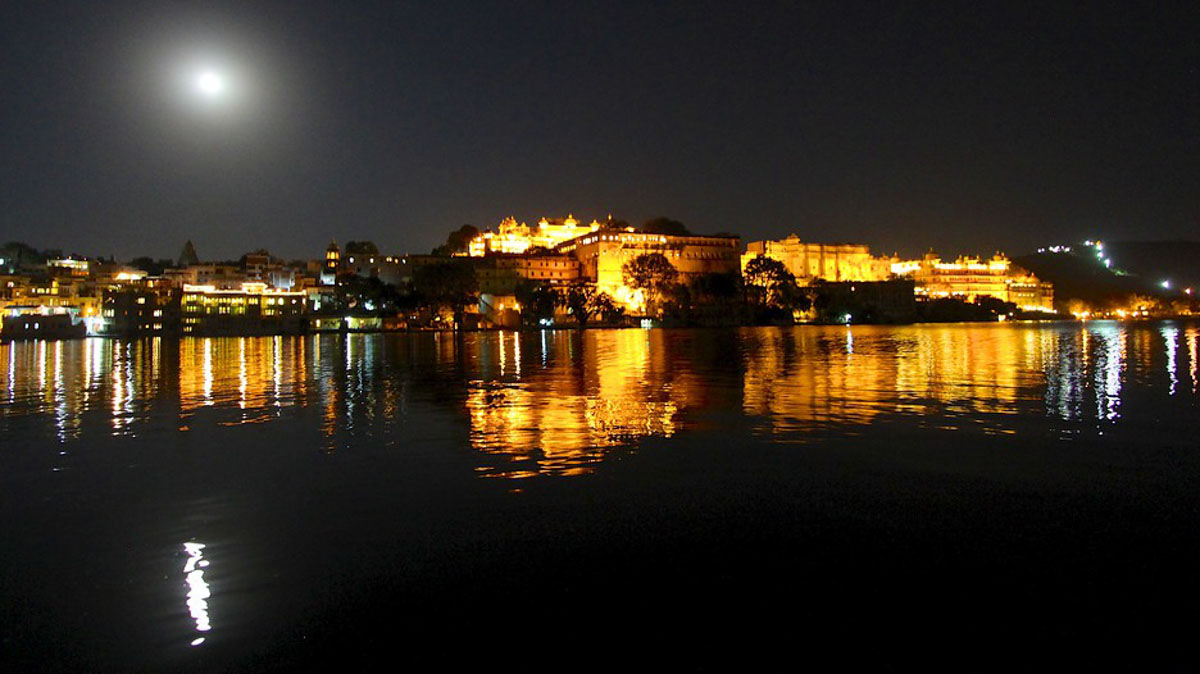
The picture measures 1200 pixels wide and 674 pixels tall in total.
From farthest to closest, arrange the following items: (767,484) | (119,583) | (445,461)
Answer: (445,461)
(767,484)
(119,583)

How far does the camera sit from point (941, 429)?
12281 mm

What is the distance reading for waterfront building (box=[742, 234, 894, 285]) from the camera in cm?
14575

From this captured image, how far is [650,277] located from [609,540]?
113032 millimetres

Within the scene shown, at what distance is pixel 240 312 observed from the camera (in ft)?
339

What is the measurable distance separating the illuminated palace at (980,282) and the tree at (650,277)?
66213 millimetres

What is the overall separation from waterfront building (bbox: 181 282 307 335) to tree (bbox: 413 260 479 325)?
60.1 feet

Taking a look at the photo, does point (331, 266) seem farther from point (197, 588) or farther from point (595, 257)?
point (197, 588)

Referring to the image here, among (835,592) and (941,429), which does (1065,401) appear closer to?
(941,429)

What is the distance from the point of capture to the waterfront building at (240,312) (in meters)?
97.7

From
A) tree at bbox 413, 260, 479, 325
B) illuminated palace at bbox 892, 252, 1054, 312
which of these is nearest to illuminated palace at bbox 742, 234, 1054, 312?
illuminated palace at bbox 892, 252, 1054, 312

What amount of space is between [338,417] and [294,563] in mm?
9670

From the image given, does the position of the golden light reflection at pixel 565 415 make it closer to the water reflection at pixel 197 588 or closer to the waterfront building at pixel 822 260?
the water reflection at pixel 197 588

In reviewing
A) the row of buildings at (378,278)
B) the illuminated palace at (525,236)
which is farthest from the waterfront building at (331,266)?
the illuminated palace at (525,236)

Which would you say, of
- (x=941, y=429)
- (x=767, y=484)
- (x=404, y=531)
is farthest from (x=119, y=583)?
(x=941, y=429)
